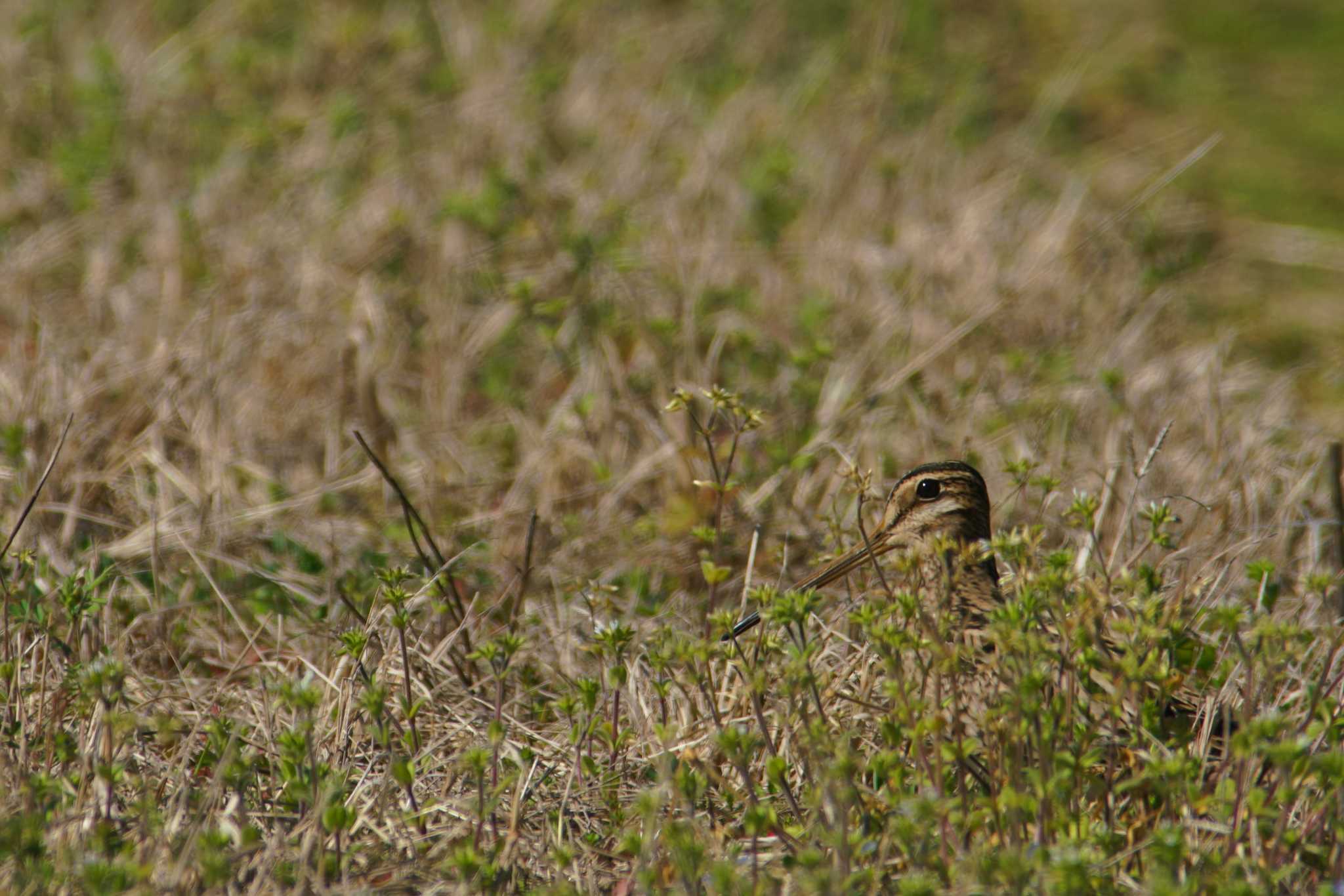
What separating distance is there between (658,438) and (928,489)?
129cm

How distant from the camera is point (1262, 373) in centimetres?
591

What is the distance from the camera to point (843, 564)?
3932 mm

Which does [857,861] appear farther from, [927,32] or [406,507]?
[927,32]

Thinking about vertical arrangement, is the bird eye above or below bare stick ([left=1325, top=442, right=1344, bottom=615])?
above

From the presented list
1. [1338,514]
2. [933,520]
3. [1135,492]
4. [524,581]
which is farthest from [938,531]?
[1338,514]

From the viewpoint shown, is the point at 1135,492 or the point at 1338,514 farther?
the point at 1338,514

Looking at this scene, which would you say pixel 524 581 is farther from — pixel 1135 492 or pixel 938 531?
pixel 1135 492

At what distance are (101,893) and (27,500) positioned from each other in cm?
206

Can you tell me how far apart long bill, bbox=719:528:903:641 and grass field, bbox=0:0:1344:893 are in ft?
0.22

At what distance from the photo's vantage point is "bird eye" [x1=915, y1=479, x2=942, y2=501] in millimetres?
3949

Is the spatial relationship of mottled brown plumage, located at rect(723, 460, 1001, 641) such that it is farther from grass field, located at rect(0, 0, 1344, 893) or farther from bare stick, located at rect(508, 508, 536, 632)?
bare stick, located at rect(508, 508, 536, 632)

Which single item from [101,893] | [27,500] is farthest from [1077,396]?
[101,893]

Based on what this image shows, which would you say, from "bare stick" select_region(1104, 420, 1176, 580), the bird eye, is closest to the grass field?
"bare stick" select_region(1104, 420, 1176, 580)

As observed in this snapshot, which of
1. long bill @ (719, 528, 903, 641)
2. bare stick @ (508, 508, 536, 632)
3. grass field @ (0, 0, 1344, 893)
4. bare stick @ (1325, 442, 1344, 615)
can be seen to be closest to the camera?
grass field @ (0, 0, 1344, 893)
